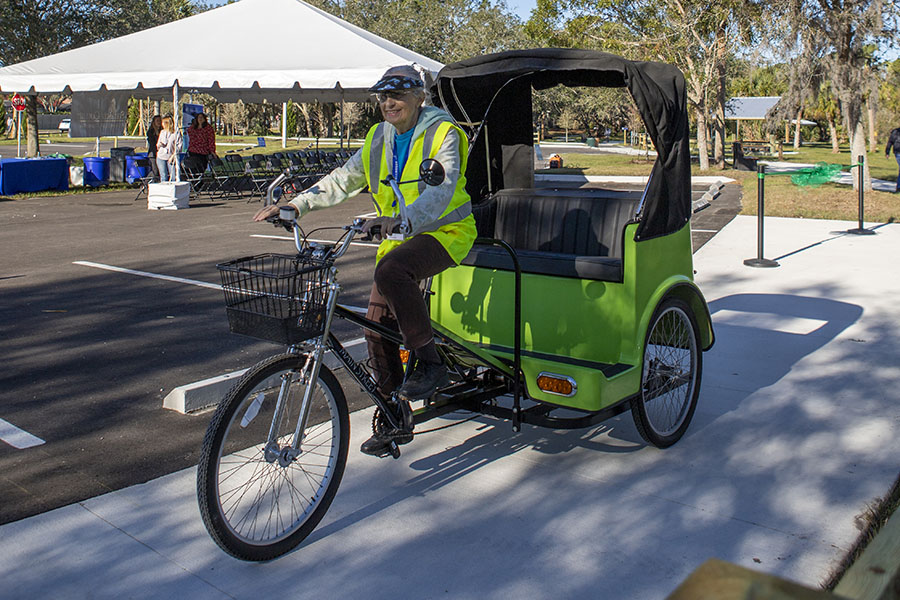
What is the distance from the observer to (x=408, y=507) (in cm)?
414

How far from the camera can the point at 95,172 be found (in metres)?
22.9

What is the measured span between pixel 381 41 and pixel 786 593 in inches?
863

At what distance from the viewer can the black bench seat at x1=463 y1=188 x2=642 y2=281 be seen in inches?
214

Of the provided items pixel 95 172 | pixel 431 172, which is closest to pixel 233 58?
pixel 95 172

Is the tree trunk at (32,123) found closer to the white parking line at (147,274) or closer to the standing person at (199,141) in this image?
the standing person at (199,141)

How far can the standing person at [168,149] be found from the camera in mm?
19062

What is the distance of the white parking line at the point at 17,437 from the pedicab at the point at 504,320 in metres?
1.18

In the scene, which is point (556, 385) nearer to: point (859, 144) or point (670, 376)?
point (670, 376)

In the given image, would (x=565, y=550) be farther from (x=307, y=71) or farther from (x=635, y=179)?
(x=635, y=179)

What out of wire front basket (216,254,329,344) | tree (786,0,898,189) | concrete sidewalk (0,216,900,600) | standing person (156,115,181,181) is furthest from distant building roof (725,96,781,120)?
wire front basket (216,254,329,344)

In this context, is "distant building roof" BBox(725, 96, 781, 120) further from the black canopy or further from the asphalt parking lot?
the black canopy

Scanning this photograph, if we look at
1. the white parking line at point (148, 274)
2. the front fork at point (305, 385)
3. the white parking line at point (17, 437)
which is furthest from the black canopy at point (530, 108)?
the white parking line at point (17, 437)

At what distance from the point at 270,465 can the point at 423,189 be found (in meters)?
1.37

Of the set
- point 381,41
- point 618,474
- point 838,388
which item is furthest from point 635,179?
point 618,474
